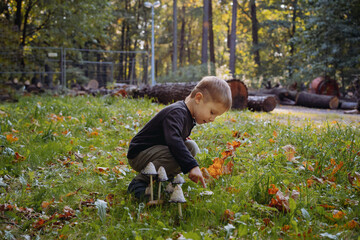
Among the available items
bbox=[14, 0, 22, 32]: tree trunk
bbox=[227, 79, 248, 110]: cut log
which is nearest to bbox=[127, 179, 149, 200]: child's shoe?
bbox=[227, 79, 248, 110]: cut log

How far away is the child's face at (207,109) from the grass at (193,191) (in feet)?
2.23

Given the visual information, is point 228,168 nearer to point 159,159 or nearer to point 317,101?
point 159,159

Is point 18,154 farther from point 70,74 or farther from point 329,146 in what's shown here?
point 70,74

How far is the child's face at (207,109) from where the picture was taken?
8.83 feet

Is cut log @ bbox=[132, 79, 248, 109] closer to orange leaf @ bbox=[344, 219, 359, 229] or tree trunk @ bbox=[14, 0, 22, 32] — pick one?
orange leaf @ bbox=[344, 219, 359, 229]

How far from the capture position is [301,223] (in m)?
2.23

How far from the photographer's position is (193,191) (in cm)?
278

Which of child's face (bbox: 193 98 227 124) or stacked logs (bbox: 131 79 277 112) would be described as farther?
stacked logs (bbox: 131 79 277 112)

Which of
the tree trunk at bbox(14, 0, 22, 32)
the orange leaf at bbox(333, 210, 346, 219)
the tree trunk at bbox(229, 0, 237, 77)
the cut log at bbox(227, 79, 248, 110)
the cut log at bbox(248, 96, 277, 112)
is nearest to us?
the orange leaf at bbox(333, 210, 346, 219)

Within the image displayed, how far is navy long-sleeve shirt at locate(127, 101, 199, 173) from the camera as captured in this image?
98.3 inches

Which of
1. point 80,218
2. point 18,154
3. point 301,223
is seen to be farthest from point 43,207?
point 301,223

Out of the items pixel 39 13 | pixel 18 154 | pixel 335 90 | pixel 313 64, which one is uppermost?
pixel 39 13

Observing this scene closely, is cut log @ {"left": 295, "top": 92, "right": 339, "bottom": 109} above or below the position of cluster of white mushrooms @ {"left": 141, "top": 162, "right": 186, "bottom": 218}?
above

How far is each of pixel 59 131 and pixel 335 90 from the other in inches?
569
